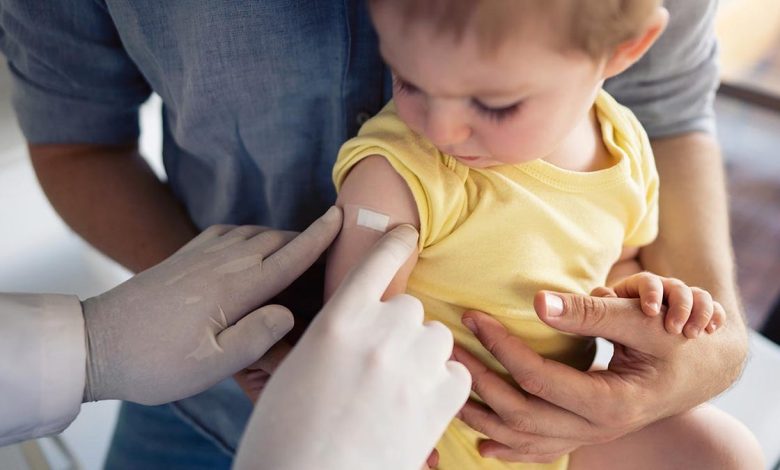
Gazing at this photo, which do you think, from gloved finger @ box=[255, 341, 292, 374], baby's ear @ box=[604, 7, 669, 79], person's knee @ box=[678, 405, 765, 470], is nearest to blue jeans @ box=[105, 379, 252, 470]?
gloved finger @ box=[255, 341, 292, 374]

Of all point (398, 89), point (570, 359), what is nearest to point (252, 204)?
point (398, 89)

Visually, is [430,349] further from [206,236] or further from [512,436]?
[206,236]

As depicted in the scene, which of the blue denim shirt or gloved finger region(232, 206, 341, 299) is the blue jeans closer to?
the blue denim shirt

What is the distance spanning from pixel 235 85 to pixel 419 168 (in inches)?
10.8

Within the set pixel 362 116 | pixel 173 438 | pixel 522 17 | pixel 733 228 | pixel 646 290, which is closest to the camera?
pixel 522 17

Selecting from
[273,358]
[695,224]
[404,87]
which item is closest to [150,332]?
[273,358]

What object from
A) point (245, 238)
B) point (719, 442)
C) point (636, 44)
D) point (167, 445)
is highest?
point (636, 44)

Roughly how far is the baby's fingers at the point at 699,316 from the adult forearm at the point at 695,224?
0.14 metres

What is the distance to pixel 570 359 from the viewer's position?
80cm

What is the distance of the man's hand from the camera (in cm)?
69

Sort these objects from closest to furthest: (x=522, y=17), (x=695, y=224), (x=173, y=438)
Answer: (x=522, y=17) → (x=695, y=224) → (x=173, y=438)

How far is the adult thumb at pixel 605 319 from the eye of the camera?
2.15 feet

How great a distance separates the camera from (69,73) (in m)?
0.85

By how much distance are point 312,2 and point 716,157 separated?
68cm
